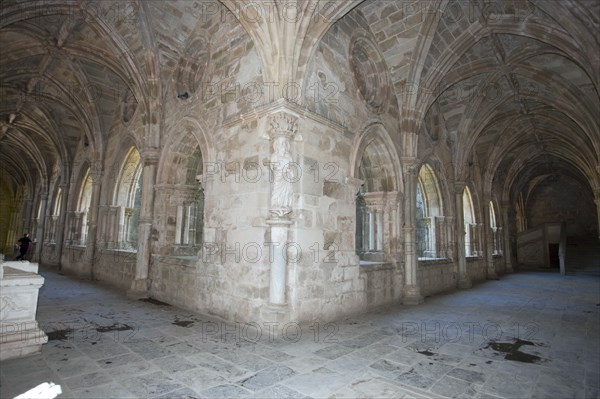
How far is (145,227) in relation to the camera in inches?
293

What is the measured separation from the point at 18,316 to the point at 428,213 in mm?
10105

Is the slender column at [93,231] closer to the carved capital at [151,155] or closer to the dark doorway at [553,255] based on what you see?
the carved capital at [151,155]

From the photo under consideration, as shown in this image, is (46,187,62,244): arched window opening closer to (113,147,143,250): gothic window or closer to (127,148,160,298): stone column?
(113,147,143,250): gothic window

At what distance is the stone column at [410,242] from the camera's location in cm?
730

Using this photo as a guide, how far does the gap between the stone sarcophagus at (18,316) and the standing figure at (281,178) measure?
9.63 feet

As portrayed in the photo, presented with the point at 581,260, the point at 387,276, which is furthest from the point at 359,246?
the point at 581,260

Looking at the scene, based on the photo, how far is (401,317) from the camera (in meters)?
5.93

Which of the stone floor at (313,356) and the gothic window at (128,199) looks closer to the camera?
the stone floor at (313,356)

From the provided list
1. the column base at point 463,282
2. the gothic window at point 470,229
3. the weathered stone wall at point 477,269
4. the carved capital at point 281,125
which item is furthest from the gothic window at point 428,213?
the carved capital at point 281,125

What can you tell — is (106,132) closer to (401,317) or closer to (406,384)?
(401,317)

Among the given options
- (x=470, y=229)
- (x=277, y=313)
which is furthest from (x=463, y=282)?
(x=277, y=313)

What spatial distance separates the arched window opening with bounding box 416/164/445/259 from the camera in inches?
402

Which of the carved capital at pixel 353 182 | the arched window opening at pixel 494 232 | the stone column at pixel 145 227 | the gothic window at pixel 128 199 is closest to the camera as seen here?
the carved capital at pixel 353 182

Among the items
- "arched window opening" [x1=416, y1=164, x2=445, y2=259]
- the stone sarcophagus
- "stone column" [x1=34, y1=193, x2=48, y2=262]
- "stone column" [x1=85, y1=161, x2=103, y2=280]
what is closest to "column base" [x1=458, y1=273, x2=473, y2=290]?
"arched window opening" [x1=416, y1=164, x2=445, y2=259]
